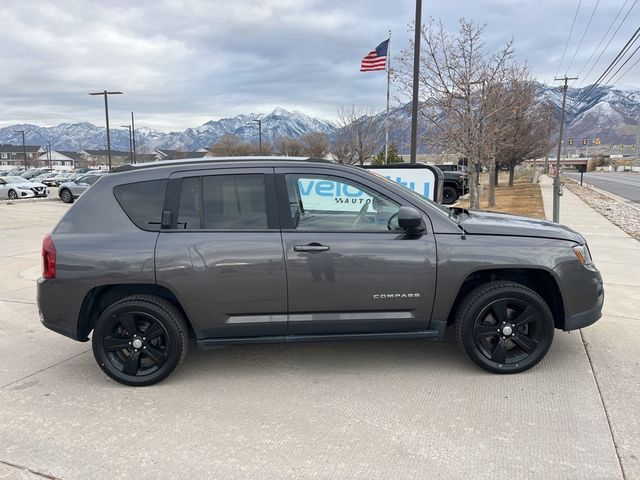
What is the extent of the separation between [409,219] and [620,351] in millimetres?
2397

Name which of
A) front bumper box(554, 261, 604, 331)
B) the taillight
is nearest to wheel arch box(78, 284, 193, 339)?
the taillight

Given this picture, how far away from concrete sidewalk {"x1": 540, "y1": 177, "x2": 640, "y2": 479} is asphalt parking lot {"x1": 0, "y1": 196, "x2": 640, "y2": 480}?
0.17 feet

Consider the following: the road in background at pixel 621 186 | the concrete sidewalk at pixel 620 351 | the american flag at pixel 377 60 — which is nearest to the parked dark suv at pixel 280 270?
the concrete sidewalk at pixel 620 351

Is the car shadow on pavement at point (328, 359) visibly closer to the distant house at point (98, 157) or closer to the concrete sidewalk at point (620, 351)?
the concrete sidewalk at point (620, 351)

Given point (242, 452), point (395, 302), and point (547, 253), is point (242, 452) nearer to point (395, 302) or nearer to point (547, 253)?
point (395, 302)

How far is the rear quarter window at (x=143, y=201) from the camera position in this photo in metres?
3.69

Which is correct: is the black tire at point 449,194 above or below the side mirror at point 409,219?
below

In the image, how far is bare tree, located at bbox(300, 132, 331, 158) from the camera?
5447cm

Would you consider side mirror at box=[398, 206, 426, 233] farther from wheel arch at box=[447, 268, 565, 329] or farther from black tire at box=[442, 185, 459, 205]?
black tire at box=[442, 185, 459, 205]

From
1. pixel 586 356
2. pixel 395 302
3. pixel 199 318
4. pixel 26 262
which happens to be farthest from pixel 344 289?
pixel 26 262

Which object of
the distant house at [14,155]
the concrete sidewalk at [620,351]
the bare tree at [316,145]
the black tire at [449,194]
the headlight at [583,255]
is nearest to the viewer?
the concrete sidewalk at [620,351]

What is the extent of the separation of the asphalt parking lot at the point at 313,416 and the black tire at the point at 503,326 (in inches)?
5.3

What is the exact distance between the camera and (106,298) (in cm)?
381

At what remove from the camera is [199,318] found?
367 centimetres
